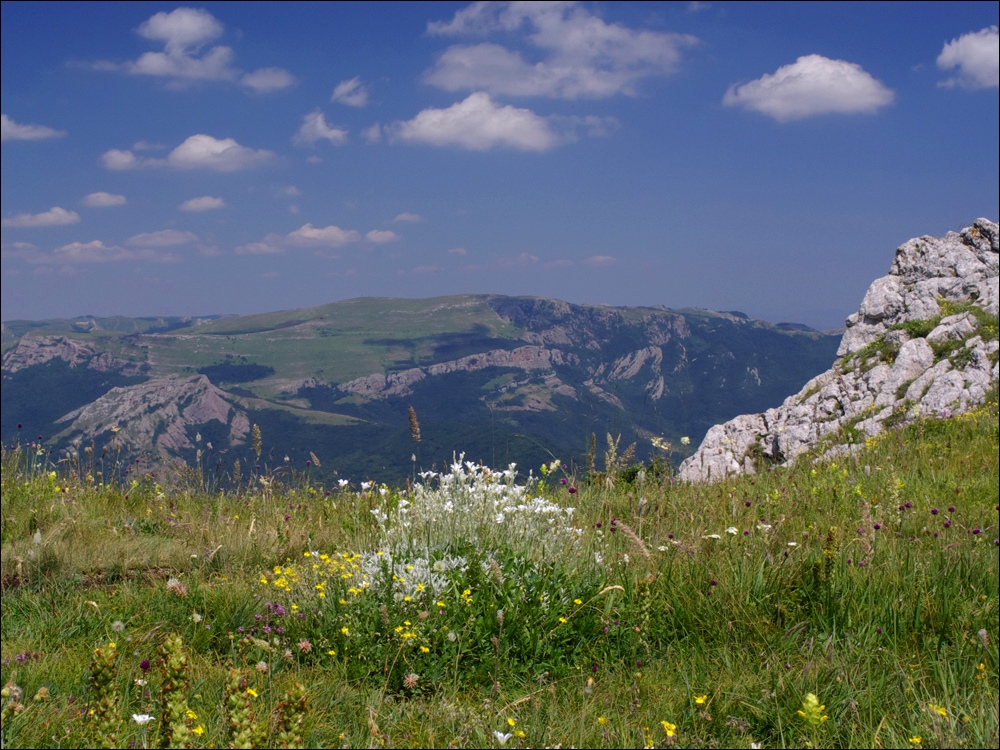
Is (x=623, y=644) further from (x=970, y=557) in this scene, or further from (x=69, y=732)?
(x=69, y=732)

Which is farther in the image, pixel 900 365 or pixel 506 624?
pixel 900 365

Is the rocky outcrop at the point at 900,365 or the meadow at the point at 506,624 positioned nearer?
the meadow at the point at 506,624

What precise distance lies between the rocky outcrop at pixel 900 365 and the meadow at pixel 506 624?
18.6 ft

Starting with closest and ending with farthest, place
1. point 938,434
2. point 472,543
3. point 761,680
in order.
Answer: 1. point 761,680
2. point 472,543
3. point 938,434

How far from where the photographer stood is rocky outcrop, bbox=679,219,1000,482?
46.4ft

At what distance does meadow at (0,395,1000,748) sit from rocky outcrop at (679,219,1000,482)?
5.67 m

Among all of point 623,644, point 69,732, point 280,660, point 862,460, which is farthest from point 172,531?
point 862,460

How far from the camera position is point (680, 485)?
818cm

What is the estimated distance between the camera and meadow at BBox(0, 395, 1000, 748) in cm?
321

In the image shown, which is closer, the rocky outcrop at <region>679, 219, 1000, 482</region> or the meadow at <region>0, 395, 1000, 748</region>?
the meadow at <region>0, 395, 1000, 748</region>

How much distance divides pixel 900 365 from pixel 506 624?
1565 cm

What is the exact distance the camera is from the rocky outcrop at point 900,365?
14.1m

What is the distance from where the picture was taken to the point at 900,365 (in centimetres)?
1664

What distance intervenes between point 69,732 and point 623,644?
9.47 ft
